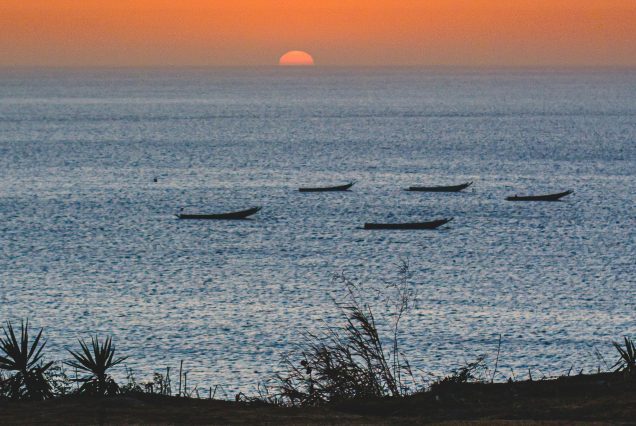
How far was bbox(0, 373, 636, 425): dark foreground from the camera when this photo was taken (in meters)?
11.4

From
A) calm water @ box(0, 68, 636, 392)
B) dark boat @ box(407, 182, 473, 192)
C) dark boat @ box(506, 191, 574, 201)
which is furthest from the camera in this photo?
dark boat @ box(407, 182, 473, 192)

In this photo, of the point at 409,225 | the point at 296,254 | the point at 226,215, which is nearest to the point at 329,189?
the point at 226,215

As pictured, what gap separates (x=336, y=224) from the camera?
271 ft

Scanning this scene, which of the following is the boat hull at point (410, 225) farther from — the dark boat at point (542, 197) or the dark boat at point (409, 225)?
the dark boat at point (542, 197)

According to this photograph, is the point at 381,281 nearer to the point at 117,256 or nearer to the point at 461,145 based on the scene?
the point at 117,256

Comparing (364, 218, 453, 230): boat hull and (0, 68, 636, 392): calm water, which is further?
(364, 218, 453, 230): boat hull

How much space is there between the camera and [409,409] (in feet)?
41.2

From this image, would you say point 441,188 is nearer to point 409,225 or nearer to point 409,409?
point 409,225

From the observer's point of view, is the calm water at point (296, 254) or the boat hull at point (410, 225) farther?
the boat hull at point (410, 225)

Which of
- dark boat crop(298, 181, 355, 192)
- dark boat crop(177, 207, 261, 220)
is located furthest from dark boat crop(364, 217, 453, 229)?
dark boat crop(298, 181, 355, 192)

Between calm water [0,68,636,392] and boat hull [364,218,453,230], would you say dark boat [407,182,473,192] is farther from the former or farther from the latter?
boat hull [364,218,453,230]

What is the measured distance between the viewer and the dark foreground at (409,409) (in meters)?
11.4

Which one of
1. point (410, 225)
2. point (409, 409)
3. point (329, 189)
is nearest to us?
point (409, 409)

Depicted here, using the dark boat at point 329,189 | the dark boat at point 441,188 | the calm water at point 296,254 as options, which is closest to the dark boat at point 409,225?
the calm water at point 296,254
